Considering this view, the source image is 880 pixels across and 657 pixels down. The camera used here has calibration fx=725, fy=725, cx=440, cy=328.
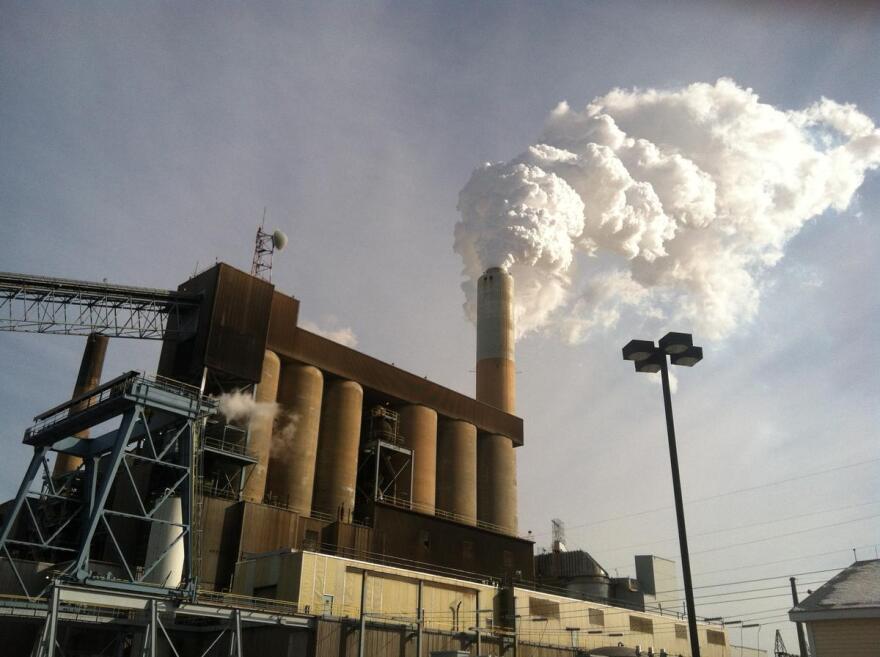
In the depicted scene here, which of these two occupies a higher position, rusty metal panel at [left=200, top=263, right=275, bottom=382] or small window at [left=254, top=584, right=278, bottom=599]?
rusty metal panel at [left=200, top=263, right=275, bottom=382]

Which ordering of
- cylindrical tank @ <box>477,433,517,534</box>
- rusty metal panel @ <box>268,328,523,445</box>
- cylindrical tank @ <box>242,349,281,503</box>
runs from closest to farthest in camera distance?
cylindrical tank @ <box>242,349,281,503</box> < rusty metal panel @ <box>268,328,523,445</box> < cylindrical tank @ <box>477,433,517,534</box>

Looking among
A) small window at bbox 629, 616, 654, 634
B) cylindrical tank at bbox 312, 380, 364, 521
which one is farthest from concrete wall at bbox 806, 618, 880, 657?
cylindrical tank at bbox 312, 380, 364, 521

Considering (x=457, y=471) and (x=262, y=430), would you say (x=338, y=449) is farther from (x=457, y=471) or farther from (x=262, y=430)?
(x=457, y=471)

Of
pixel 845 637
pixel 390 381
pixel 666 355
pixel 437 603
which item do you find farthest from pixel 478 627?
pixel 666 355

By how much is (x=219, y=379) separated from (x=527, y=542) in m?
25.3

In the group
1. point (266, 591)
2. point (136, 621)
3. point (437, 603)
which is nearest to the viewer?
point (136, 621)

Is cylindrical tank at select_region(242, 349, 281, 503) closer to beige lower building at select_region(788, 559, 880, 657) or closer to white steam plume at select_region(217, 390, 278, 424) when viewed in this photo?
white steam plume at select_region(217, 390, 278, 424)

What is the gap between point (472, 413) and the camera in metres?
61.0

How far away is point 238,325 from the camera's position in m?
44.1

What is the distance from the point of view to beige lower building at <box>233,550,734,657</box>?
33844 mm

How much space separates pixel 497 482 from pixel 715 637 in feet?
66.2

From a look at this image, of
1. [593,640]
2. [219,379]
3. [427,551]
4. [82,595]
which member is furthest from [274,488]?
[593,640]

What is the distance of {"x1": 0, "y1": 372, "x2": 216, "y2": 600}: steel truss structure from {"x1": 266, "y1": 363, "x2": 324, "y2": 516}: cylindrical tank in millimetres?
7869

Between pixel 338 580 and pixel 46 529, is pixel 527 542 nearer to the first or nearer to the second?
pixel 338 580
